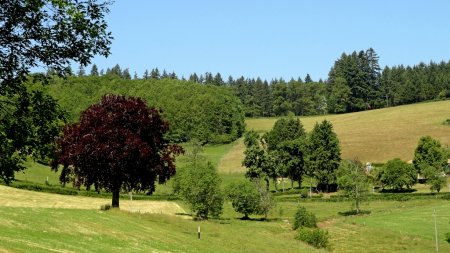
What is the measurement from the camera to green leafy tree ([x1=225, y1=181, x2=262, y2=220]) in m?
75.8

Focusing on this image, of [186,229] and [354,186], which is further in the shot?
[354,186]

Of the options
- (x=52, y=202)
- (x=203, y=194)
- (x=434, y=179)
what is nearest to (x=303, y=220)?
(x=203, y=194)

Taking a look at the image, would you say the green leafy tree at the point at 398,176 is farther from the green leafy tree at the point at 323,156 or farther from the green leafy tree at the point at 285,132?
the green leafy tree at the point at 285,132

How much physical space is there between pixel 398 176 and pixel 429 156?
541 inches

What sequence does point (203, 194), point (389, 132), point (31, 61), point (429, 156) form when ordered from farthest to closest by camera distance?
point (389, 132) < point (429, 156) < point (203, 194) < point (31, 61)

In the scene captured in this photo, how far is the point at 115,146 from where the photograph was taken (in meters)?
44.6

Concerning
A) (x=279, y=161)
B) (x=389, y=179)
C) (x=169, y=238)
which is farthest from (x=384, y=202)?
(x=169, y=238)

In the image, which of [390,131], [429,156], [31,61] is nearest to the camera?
[31,61]

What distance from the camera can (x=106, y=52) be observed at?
609 inches

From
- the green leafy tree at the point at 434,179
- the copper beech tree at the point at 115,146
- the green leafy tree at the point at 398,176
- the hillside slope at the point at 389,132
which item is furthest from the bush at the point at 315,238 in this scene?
the hillside slope at the point at 389,132

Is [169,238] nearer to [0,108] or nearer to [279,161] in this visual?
[0,108]

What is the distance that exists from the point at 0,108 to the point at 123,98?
32.8m

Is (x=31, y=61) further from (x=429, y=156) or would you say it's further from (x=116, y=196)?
(x=429, y=156)

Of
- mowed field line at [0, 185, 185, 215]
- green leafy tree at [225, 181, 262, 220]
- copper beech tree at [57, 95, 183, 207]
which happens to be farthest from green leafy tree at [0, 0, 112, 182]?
green leafy tree at [225, 181, 262, 220]
